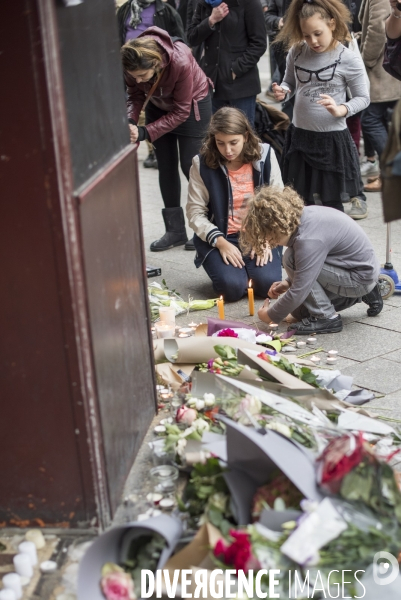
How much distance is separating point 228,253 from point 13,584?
284 cm

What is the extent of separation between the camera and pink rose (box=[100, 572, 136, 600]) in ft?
7.39

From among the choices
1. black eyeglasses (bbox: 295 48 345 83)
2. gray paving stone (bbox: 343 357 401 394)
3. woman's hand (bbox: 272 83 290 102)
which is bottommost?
gray paving stone (bbox: 343 357 401 394)

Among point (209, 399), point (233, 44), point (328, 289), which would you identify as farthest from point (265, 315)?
point (233, 44)

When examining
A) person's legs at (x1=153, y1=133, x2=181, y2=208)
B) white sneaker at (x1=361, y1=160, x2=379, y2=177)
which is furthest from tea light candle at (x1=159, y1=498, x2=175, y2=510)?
white sneaker at (x1=361, y1=160, x2=379, y2=177)

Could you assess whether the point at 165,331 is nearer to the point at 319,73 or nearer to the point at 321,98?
the point at 321,98

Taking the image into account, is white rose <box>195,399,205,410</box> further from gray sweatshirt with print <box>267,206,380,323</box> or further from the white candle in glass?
gray sweatshirt with print <box>267,206,380,323</box>

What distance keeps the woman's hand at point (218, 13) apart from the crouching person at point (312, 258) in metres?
2.63

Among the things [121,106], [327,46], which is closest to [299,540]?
[121,106]

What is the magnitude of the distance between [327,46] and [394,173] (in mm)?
3328

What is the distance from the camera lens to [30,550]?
2.49 meters

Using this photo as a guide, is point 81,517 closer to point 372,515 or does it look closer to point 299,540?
point 299,540

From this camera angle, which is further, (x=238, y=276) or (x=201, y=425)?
(x=238, y=276)

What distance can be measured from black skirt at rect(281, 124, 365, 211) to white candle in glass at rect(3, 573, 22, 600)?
353 centimetres

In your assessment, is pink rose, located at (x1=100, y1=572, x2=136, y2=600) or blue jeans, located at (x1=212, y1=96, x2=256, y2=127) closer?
pink rose, located at (x1=100, y1=572, x2=136, y2=600)
